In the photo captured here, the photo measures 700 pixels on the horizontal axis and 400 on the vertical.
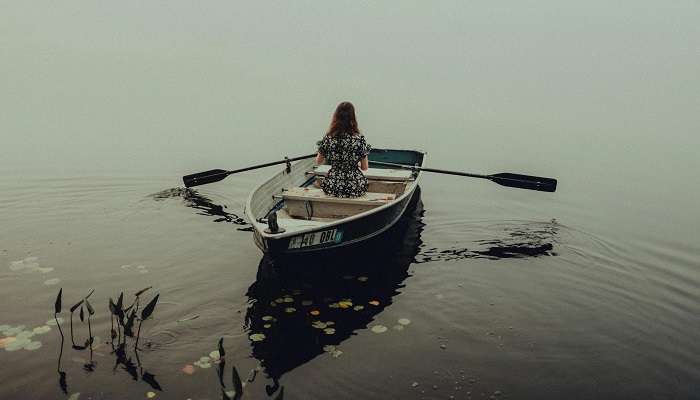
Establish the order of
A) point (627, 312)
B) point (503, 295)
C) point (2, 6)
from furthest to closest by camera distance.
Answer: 1. point (2, 6)
2. point (503, 295)
3. point (627, 312)

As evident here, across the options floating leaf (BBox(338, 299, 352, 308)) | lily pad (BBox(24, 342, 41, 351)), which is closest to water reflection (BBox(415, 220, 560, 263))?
floating leaf (BBox(338, 299, 352, 308))

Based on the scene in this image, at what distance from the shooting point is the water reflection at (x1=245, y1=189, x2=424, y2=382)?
19.8 feet

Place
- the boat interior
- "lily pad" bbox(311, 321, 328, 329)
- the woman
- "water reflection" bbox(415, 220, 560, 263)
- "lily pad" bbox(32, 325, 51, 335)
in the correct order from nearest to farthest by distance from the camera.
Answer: "lily pad" bbox(32, 325, 51, 335)
"lily pad" bbox(311, 321, 328, 329)
the woman
the boat interior
"water reflection" bbox(415, 220, 560, 263)

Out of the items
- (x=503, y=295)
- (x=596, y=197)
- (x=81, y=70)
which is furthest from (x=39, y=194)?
(x=81, y=70)

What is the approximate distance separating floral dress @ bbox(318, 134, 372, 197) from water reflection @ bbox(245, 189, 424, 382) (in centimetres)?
105

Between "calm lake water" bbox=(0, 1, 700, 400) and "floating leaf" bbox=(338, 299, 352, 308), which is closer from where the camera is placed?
"calm lake water" bbox=(0, 1, 700, 400)

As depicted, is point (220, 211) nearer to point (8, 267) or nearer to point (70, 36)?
point (8, 267)

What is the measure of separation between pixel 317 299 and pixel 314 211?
2708mm

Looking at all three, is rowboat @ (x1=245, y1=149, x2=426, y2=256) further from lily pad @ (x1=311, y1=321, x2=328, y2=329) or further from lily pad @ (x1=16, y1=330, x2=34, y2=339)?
lily pad @ (x1=16, y1=330, x2=34, y2=339)

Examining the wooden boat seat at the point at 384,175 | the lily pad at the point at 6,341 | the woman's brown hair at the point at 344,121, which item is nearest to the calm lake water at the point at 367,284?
the lily pad at the point at 6,341

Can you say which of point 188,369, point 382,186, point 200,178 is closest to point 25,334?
point 188,369

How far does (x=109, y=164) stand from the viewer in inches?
736

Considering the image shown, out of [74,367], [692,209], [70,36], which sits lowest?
[74,367]

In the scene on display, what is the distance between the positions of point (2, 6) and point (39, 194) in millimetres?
218690
